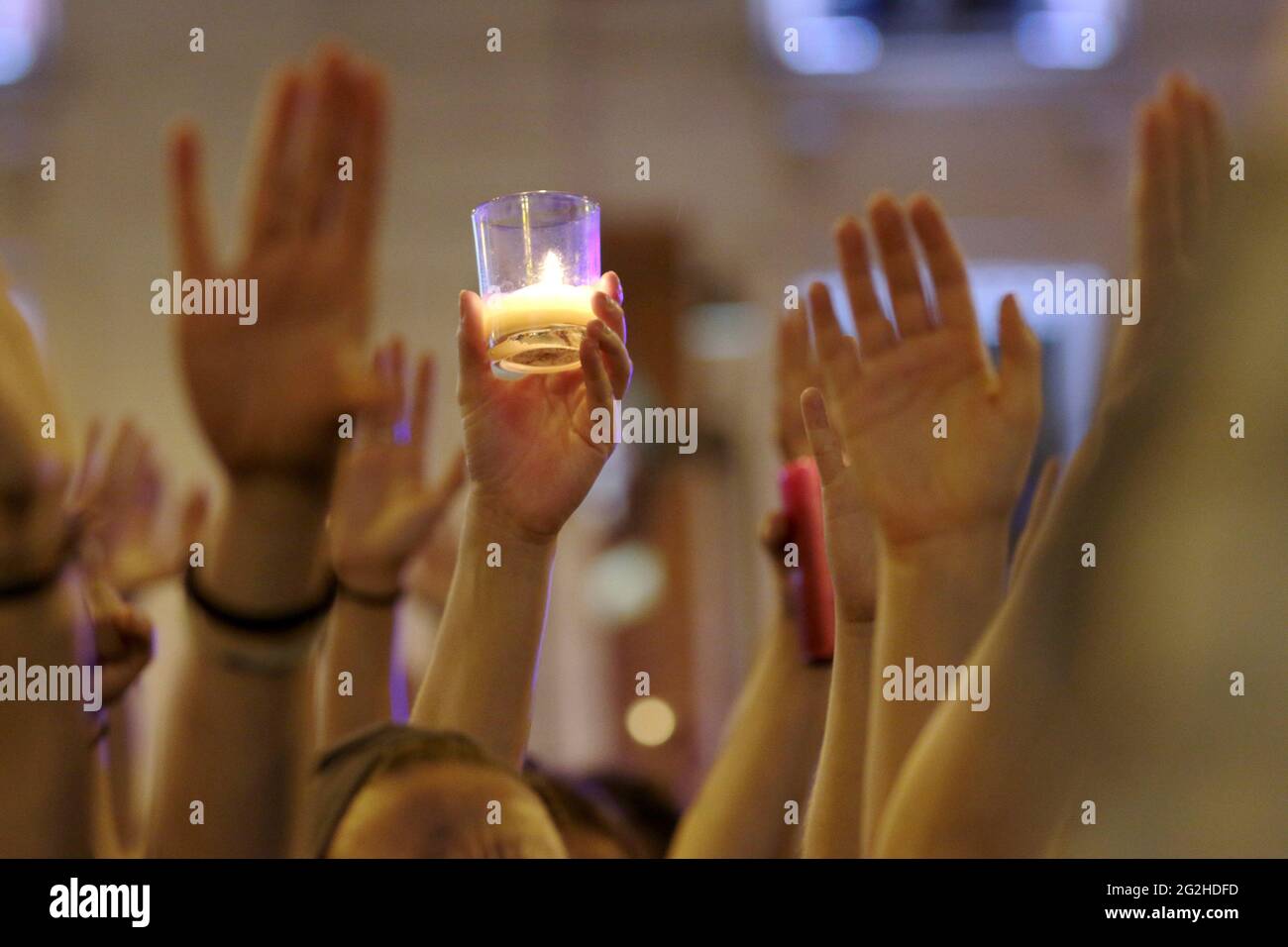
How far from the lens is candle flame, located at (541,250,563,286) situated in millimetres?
679

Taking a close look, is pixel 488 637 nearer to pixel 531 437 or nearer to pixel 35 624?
pixel 531 437

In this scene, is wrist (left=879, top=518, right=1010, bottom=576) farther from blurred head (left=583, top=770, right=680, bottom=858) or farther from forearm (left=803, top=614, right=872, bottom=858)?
blurred head (left=583, top=770, right=680, bottom=858)

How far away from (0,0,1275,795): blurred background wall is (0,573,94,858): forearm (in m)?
1.35

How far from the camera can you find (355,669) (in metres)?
0.78

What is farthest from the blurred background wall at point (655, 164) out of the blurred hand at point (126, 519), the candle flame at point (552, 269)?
the candle flame at point (552, 269)

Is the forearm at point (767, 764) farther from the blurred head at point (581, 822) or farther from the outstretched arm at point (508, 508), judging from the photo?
the outstretched arm at point (508, 508)

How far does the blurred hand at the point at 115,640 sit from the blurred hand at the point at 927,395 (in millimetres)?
424

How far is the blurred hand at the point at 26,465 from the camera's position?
673mm

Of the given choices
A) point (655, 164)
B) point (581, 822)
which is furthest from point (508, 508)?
point (655, 164)

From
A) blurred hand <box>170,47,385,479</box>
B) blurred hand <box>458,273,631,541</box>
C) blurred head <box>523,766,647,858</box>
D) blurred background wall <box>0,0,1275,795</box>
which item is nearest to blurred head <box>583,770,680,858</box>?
blurred head <box>523,766,647,858</box>

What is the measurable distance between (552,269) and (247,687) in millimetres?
265
